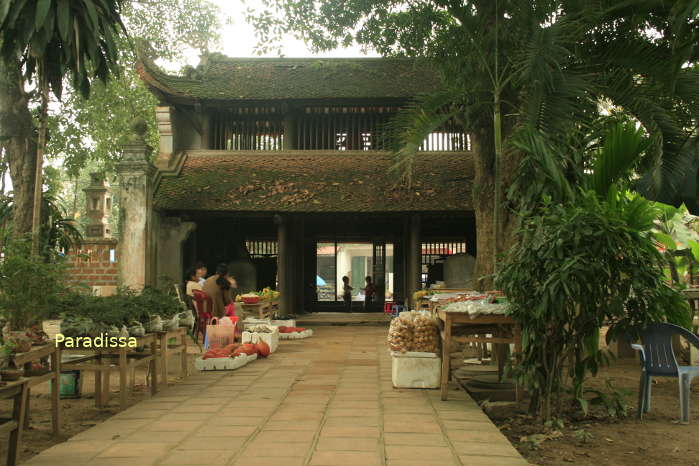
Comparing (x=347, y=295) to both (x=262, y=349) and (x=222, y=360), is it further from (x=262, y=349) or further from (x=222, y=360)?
(x=222, y=360)

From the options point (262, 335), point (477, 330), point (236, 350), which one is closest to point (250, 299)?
point (262, 335)

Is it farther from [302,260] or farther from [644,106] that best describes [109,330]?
[302,260]

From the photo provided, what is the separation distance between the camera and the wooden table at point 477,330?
5.67 m

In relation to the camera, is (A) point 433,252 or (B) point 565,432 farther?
(A) point 433,252

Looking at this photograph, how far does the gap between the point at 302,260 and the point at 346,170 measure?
314 centimetres

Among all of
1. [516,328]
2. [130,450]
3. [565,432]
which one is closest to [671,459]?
[565,432]

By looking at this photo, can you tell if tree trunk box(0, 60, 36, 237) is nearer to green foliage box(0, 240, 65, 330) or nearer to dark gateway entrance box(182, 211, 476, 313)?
green foliage box(0, 240, 65, 330)

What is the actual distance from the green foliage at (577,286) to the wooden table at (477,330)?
366 mm

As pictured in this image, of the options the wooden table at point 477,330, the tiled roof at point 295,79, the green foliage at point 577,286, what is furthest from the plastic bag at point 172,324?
the tiled roof at point 295,79

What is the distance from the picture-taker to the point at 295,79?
16.5 metres

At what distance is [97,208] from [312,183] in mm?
4623

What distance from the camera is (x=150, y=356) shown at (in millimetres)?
6242

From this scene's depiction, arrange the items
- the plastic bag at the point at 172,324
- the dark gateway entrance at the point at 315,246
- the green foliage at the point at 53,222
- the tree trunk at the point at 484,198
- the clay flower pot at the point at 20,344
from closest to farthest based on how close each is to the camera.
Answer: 1. the clay flower pot at the point at 20,344
2. the plastic bag at the point at 172,324
3. the tree trunk at the point at 484,198
4. the green foliage at the point at 53,222
5. the dark gateway entrance at the point at 315,246

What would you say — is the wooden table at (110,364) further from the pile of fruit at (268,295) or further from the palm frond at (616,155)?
the pile of fruit at (268,295)
